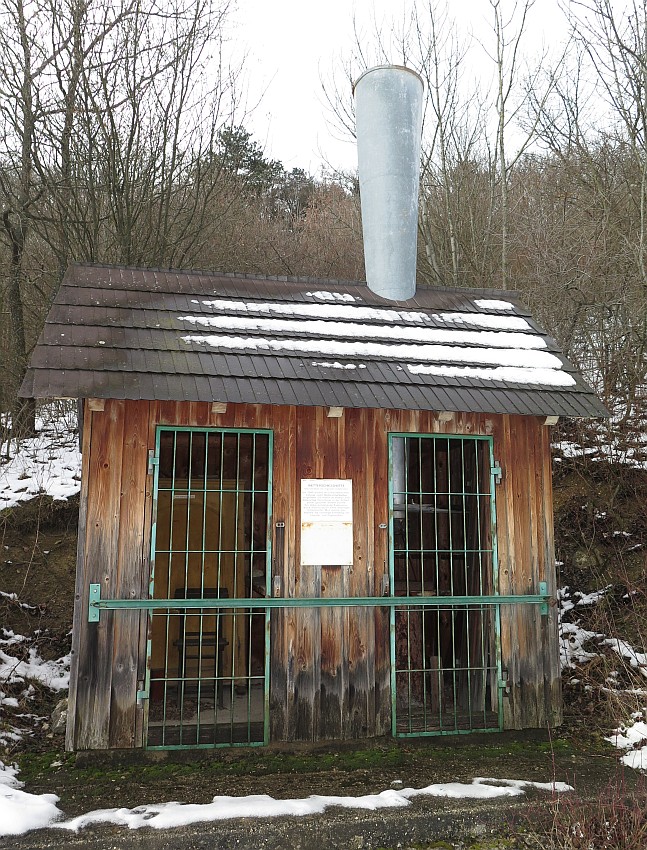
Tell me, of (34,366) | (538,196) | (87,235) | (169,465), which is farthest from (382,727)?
(538,196)

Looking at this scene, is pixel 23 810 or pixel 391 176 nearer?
pixel 23 810

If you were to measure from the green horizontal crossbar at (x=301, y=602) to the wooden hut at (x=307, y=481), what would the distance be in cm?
1

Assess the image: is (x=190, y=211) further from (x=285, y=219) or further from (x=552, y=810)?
(x=552, y=810)

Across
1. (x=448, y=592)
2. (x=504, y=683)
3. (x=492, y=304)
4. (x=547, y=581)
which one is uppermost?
(x=492, y=304)

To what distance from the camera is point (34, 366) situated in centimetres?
457

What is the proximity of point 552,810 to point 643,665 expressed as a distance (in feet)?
10.3

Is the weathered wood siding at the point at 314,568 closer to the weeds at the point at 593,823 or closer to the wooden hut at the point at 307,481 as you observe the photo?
the wooden hut at the point at 307,481

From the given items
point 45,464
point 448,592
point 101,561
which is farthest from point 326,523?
point 45,464

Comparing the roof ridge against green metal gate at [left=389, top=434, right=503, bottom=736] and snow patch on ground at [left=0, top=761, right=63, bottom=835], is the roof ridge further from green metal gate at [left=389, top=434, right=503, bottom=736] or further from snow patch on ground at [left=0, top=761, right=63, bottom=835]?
snow patch on ground at [left=0, top=761, right=63, bottom=835]

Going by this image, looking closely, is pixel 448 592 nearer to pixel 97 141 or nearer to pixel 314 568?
pixel 314 568

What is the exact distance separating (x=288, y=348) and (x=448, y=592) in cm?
326

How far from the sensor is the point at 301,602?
16.8ft

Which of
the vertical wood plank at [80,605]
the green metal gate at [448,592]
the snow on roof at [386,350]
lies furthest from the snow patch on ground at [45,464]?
the snow on roof at [386,350]

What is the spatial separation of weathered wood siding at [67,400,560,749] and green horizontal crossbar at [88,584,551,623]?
0.21ft
